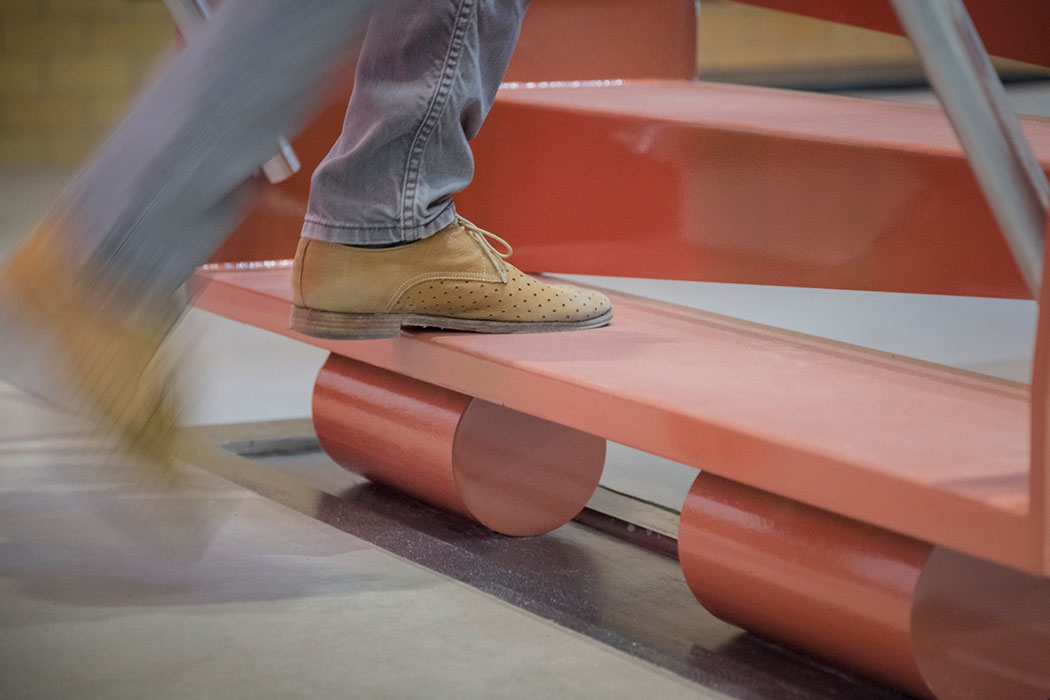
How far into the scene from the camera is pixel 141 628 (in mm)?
1289

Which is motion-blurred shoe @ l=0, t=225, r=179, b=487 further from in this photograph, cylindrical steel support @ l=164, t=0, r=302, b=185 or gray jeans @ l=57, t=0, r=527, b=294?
cylindrical steel support @ l=164, t=0, r=302, b=185

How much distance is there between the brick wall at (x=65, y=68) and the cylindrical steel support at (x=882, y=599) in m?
5.23

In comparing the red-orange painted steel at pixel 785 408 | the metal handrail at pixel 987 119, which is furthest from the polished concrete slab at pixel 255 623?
the metal handrail at pixel 987 119

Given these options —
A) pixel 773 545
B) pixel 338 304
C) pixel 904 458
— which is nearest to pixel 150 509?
pixel 338 304

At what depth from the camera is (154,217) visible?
3.10ft

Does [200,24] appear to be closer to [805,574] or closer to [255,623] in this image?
[255,623]

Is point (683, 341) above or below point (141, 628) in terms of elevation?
above

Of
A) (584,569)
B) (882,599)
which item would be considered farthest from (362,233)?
(882,599)

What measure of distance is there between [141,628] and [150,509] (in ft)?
1.04

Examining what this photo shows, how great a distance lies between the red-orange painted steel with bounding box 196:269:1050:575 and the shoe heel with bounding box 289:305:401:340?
83 mm

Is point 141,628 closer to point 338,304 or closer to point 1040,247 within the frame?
point 338,304

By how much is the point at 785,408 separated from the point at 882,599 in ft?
0.61

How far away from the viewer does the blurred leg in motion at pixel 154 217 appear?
911mm

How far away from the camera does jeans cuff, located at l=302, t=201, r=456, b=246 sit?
137 centimetres
